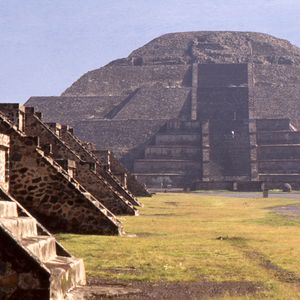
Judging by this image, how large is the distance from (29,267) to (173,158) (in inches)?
2430

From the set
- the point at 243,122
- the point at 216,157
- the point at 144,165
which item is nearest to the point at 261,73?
the point at 243,122

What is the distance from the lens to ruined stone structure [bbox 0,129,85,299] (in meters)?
6.23

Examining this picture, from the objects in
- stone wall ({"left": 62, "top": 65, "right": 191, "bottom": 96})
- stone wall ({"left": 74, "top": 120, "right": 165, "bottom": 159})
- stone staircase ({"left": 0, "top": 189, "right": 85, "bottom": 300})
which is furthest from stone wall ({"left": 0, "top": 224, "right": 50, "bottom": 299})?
stone wall ({"left": 62, "top": 65, "right": 191, "bottom": 96})

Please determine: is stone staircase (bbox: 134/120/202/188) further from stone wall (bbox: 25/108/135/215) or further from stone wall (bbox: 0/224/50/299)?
stone wall (bbox: 0/224/50/299)

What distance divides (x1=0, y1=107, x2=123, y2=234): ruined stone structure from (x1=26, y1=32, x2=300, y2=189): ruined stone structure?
44.5m

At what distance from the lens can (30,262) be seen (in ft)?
20.5

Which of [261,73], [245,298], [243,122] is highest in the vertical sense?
[261,73]

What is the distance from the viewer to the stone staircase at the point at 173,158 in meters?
64.4

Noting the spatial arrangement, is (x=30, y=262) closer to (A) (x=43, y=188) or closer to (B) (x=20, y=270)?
(B) (x=20, y=270)

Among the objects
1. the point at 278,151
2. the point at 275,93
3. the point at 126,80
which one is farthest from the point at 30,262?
the point at 126,80

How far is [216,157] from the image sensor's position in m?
70.9

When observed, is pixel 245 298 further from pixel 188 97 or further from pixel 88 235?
pixel 188 97

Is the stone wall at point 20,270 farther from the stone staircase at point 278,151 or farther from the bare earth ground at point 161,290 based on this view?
the stone staircase at point 278,151

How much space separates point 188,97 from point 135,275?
7727cm
